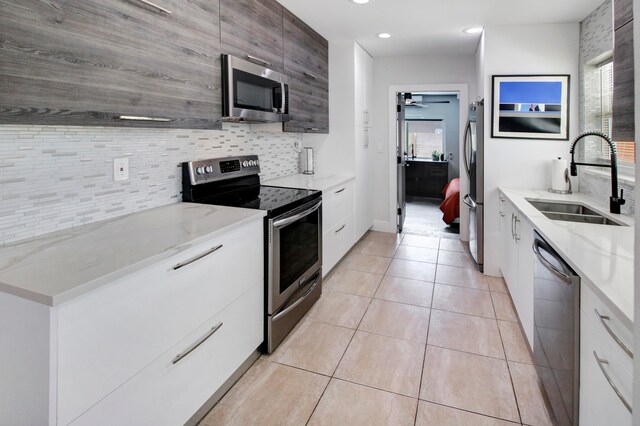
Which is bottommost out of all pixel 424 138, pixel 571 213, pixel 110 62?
pixel 571 213

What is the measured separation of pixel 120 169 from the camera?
6.20ft

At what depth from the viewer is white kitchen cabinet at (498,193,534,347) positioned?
7.25 feet

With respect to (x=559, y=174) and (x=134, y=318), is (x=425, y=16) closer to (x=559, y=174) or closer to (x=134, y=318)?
(x=559, y=174)

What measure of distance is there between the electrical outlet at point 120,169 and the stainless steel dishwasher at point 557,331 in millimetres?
2042

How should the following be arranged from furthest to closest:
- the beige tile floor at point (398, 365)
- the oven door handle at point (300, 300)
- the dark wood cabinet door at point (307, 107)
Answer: the dark wood cabinet door at point (307, 107), the oven door handle at point (300, 300), the beige tile floor at point (398, 365)

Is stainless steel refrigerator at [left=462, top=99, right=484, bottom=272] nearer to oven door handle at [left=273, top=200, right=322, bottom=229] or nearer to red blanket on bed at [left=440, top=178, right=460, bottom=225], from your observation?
red blanket on bed at [left=440, top=178, right=460, bottom=225]

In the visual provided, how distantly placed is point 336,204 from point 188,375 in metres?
2.21

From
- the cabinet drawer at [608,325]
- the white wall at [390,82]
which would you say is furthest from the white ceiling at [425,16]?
the cabinet drawer at [608,325]

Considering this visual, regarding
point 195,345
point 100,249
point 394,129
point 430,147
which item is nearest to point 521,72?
point 394,129

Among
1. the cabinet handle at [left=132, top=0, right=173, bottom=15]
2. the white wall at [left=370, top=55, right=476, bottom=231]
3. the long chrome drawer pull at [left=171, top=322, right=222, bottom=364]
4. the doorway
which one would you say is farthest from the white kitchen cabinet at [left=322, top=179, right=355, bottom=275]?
the doorway

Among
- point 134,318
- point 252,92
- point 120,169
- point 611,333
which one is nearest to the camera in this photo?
point 611,333

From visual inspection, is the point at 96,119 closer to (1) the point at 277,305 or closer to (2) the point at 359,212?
(1) the point at 277,305

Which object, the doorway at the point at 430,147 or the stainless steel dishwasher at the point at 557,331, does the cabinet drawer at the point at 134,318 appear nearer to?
the stainless steel dishwasher at the point at 557,331

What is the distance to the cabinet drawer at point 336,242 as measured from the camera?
3.29 metres
